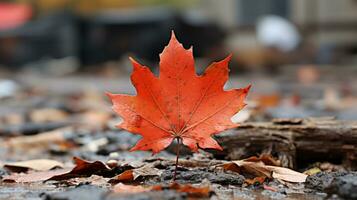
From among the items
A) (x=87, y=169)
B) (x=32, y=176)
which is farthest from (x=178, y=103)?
(x=32, y=176)

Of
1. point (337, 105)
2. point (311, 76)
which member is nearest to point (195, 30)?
point (311, 76)

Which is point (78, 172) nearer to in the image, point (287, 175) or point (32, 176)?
point (32, 176)

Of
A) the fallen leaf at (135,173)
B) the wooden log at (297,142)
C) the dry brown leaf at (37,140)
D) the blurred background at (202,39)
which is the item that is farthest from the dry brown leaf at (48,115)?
the blurred background at (202,39)

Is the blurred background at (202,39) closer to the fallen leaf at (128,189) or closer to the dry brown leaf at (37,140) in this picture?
the dry brown leaf at (37,140)

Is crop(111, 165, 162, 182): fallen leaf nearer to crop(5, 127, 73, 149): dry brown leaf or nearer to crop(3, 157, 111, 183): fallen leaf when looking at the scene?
crop(3, 157, 111, 183): fallen leaf

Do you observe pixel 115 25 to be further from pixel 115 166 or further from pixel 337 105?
pixel 115 166

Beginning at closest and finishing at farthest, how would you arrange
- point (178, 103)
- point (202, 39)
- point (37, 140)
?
point (178, 103), point (37, 140), point (202, 39)
